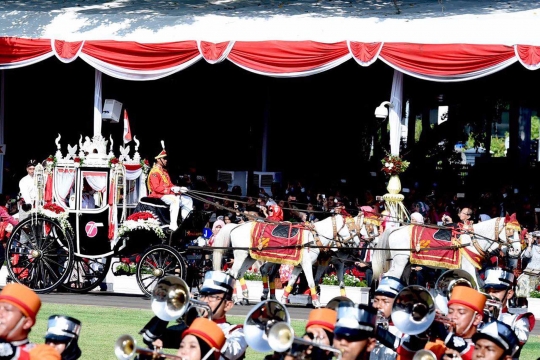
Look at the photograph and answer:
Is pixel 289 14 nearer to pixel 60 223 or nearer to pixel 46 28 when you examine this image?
pixel 46 28

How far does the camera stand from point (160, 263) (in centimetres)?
1831

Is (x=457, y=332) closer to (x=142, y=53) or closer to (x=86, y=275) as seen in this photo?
(x=86, y=275)

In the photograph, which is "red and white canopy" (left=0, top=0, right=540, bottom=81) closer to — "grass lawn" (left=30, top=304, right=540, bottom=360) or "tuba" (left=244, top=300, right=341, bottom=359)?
"grass lawn" (left=30, top=304, right=540, bottom=360)

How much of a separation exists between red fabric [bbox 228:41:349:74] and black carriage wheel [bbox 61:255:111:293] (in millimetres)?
4084

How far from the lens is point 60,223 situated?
18469 mm

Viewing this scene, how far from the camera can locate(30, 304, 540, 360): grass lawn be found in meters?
13.4

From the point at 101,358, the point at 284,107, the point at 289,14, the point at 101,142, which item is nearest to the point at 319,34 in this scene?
the point at 289,14

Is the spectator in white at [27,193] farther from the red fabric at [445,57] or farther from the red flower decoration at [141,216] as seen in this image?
the red fabric at [445,57]

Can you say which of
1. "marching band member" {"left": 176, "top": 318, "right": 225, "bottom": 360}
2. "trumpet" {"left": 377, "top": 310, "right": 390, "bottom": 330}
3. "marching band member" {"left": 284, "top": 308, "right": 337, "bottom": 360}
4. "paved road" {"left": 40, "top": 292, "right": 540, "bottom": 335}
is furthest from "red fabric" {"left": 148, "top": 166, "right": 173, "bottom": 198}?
"marching band member" {"left": 176, "top": 318, "right": 225, "bottom": 360}

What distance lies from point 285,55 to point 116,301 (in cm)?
494

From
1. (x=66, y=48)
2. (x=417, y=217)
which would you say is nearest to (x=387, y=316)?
(x=417, y=217)

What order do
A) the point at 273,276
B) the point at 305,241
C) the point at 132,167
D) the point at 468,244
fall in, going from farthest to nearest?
the point at 273,276 < the point at 132,167 < the point at 305,241 < the point at 468,244

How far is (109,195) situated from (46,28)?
5.13m

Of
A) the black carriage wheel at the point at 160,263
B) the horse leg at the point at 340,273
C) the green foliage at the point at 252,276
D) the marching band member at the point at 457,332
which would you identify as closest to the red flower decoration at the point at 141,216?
the black carriage wheel at the point at 160,263
